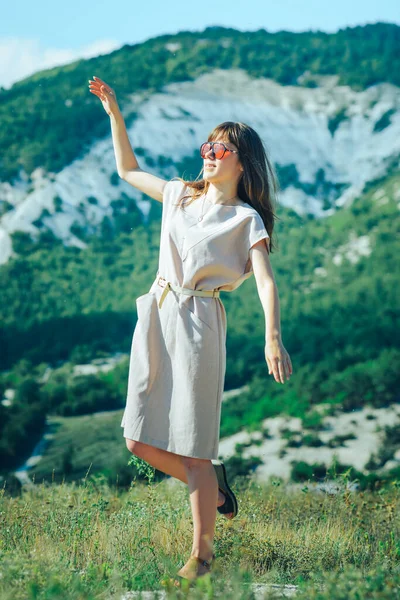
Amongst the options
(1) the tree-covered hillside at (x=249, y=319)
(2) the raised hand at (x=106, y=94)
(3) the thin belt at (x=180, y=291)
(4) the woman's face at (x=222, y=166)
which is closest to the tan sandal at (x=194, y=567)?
(3) the thin belt at (x=180, y=291)

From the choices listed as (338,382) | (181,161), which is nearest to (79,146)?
(181,161)

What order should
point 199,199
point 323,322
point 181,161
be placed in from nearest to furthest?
point 199,199 → point 323,322 → point 181,161

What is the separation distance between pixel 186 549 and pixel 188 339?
3.27 feet

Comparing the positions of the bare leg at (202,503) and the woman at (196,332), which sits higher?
the woman at (196,332)

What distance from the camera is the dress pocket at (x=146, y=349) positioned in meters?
3.04

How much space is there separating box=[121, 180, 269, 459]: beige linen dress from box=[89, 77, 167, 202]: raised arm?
32 cm

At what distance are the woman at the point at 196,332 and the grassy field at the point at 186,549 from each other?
317 millimetres

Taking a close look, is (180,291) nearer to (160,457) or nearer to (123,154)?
(160,457)

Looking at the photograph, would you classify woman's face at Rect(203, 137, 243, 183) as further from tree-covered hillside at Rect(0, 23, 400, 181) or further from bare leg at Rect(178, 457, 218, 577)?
Answer: tree-covered hillside at Rect(0, 23, 400, 181)

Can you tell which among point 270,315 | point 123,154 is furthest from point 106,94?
point 270,315

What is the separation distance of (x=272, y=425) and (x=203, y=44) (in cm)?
912

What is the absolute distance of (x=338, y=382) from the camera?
37.8 feet

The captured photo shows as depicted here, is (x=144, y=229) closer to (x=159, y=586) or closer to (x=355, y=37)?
(x=355, y=37)

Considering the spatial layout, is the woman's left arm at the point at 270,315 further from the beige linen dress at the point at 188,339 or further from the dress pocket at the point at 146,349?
the dress pocket at the point at 146,349
